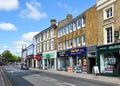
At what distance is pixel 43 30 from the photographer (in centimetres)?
7181

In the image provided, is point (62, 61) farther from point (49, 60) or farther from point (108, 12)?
point (108, 12)

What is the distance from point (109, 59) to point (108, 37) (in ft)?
9.15

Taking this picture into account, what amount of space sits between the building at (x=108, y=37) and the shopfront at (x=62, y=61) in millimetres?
16334

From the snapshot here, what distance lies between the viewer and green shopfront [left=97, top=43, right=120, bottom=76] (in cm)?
3147

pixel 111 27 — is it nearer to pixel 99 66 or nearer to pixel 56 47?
pixel 99 66

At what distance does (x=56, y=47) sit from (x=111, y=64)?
92.4 feet

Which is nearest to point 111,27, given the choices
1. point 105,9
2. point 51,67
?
point 105,9

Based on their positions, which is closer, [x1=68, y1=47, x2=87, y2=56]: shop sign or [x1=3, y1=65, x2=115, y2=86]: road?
[x1=3, y1=65, x2=115, y2=86]: road

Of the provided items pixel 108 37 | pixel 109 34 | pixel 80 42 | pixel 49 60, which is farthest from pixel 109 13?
pixel 49 60

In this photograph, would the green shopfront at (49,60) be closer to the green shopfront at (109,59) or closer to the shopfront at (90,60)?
the shopfront at (90,60)

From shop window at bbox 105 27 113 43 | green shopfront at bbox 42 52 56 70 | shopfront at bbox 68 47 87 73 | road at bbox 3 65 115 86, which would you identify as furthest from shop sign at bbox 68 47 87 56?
green shopfront at bbox 42 52 56 70

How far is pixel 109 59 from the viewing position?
33.5 m

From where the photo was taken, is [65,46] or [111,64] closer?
[111,64]

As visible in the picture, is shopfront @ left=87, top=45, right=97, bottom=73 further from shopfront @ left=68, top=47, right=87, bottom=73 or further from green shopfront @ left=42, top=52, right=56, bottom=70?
green shopfront @ left=42, top=52, right=56, bottom=70
